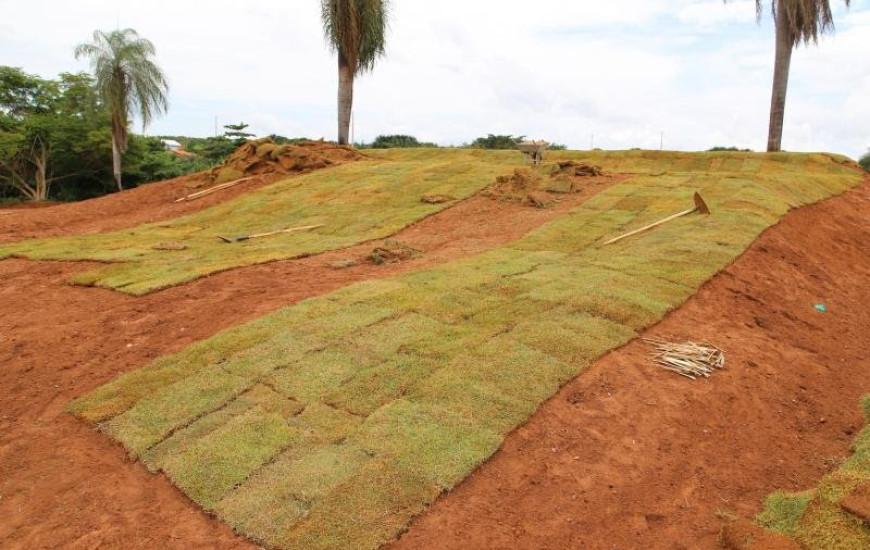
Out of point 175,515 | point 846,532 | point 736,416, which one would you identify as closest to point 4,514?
point 175,515

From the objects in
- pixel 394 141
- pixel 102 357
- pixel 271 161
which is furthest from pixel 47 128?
pixel 102 357

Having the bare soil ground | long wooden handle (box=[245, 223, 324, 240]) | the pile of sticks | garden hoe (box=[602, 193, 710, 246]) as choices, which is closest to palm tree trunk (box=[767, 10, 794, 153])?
garden hoe (box=[602, 193, 710, 246])

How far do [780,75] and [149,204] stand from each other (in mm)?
21603

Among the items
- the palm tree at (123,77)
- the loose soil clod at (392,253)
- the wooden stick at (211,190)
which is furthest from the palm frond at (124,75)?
the loose soil clod at (392,253)

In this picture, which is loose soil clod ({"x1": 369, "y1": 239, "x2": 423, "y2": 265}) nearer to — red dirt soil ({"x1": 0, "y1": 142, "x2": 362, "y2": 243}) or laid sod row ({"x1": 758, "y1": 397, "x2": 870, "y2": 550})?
laid sod row ({"x1": 758, "y1": 397, "x2": 870, "y2": 550})

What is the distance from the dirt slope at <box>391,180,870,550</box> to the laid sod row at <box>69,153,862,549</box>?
0.77 ft

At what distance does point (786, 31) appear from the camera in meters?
18.6

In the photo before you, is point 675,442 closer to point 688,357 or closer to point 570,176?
point 688,357

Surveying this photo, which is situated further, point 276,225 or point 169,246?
point 276,225

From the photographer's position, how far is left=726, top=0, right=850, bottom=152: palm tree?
18.1m

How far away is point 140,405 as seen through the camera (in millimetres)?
5176

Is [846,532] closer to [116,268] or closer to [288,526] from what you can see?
[288,526]

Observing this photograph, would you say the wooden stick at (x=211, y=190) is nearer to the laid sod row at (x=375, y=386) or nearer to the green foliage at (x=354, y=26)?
the green foliage at (x=354, y=26)

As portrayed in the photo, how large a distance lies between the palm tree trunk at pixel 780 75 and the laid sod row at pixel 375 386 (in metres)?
13.5
